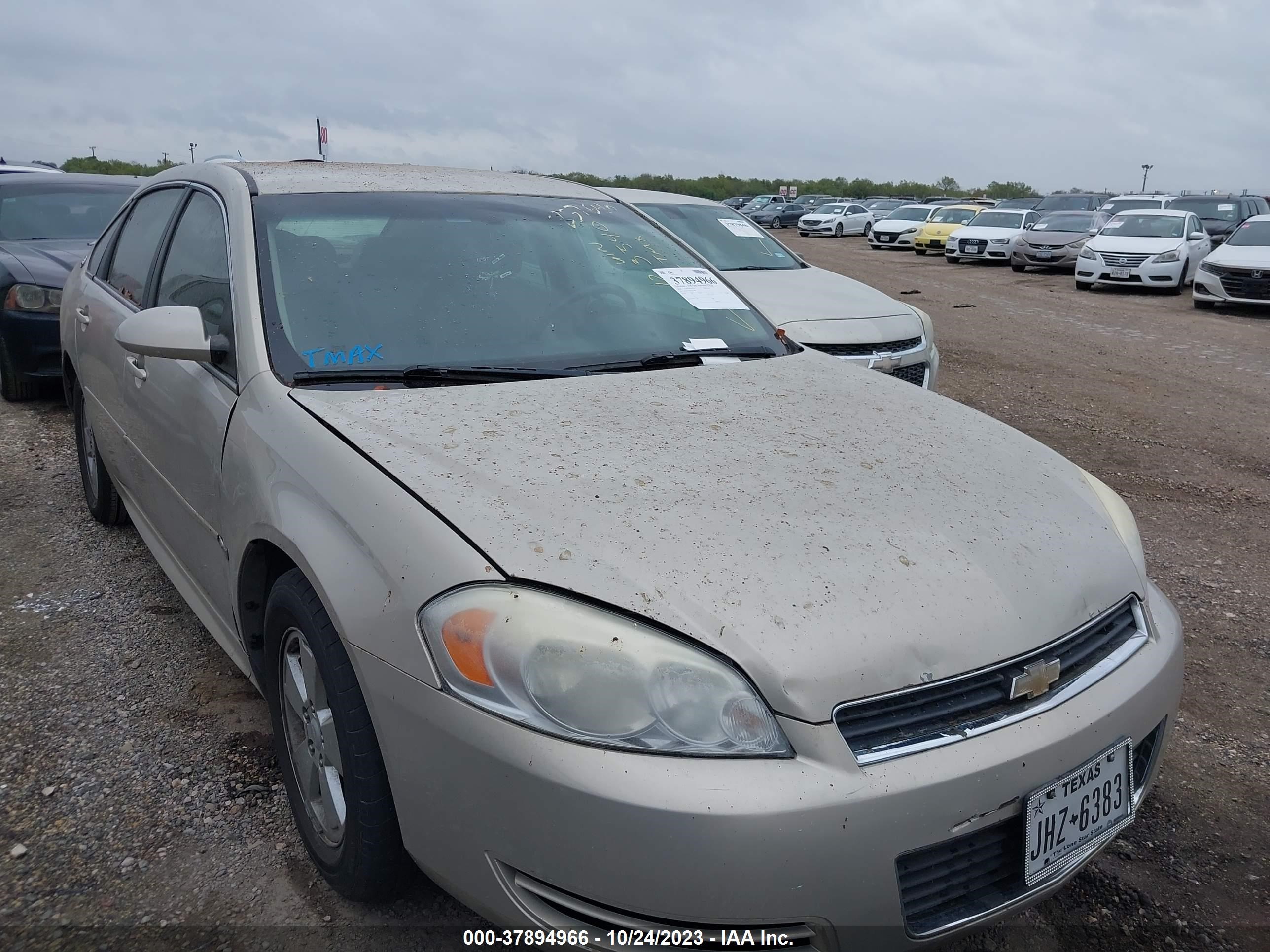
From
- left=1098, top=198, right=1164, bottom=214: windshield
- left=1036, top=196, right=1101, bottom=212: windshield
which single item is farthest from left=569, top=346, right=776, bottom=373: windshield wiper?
left=1036, top=196, right=1101, bottom=212: windshield

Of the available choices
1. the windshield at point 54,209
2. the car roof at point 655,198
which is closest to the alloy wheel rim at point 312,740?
the car roof at point 655,198

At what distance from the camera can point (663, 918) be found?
1.51 metres

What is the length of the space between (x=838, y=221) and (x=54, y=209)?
30.3 m

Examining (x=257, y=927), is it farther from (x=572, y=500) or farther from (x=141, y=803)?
(x=572, y=500)

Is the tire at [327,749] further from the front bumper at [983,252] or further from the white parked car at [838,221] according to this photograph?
the white parked car at [838,221]

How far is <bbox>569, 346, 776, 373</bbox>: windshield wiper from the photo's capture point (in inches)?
103

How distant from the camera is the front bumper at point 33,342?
6309 mm

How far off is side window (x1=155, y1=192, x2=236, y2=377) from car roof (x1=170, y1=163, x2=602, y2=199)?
0.16m

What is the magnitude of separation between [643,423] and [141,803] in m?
1.62

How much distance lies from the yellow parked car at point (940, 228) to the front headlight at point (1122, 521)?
22.7 metres

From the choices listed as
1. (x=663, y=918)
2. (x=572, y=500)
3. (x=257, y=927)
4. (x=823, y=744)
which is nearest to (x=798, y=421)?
(x=572, y=500)

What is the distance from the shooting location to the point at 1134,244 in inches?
626

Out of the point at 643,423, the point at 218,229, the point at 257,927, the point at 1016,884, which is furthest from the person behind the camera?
the point at 218,229

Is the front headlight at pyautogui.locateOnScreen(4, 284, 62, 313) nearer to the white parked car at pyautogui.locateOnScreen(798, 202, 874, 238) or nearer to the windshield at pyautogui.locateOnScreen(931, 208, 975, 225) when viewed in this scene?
the windshield at pyautogui.locateOnScreen(931, 208, 975, 225)
